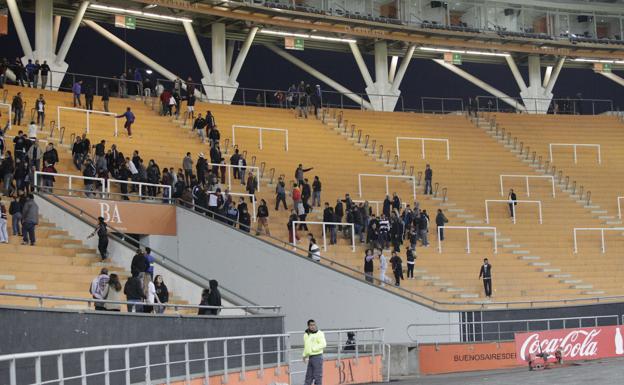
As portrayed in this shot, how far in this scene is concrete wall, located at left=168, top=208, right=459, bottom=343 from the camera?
27281 mm

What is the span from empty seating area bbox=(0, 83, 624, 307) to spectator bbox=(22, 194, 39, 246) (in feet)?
19.8

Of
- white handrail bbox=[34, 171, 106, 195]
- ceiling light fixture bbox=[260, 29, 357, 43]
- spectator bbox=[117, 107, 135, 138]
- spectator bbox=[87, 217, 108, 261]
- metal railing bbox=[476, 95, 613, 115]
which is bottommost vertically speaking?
spectator bbox=[87, 217, 108, 261]

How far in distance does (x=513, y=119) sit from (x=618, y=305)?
663 inches

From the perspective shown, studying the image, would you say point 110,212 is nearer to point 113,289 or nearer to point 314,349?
point 113,289

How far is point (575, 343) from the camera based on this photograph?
27297 mm

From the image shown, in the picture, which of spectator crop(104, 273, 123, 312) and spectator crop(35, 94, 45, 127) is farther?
spectator crop(35, 94, 45, 127)

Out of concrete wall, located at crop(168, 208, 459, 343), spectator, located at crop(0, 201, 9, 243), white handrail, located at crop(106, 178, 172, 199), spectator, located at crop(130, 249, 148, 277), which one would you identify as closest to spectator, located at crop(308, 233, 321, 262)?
concrete wall, located at crop(168, 208, 459, 343)

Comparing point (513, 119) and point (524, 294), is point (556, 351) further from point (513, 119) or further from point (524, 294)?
point (513, 119)

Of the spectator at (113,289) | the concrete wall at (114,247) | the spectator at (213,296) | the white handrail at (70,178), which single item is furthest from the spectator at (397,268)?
the spectator at (113,289)

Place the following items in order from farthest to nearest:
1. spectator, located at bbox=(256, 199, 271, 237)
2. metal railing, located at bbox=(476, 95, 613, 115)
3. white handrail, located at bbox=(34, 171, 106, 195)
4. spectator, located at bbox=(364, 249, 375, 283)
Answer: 1. metal railing, located at bbox=(476, 95, 613, 115)
2. spectator, located at bbox=(256, 199, 271, 237)
3. spectator, located at bbox=(364, 249, 375, 283)
4. white handrail, located at bbox=(34, 171, 106, 195)

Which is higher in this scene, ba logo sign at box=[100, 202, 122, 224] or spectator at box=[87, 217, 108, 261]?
ba logo sign at box=[100, 202, 122, 224]

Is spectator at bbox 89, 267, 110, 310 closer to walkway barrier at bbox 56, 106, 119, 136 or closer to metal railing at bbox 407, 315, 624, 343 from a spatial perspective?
metal railing at bbox 407, 315, 624, 343

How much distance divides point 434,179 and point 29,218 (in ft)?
60.1

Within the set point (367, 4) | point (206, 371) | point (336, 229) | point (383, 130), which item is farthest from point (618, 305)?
point (367, 4)
